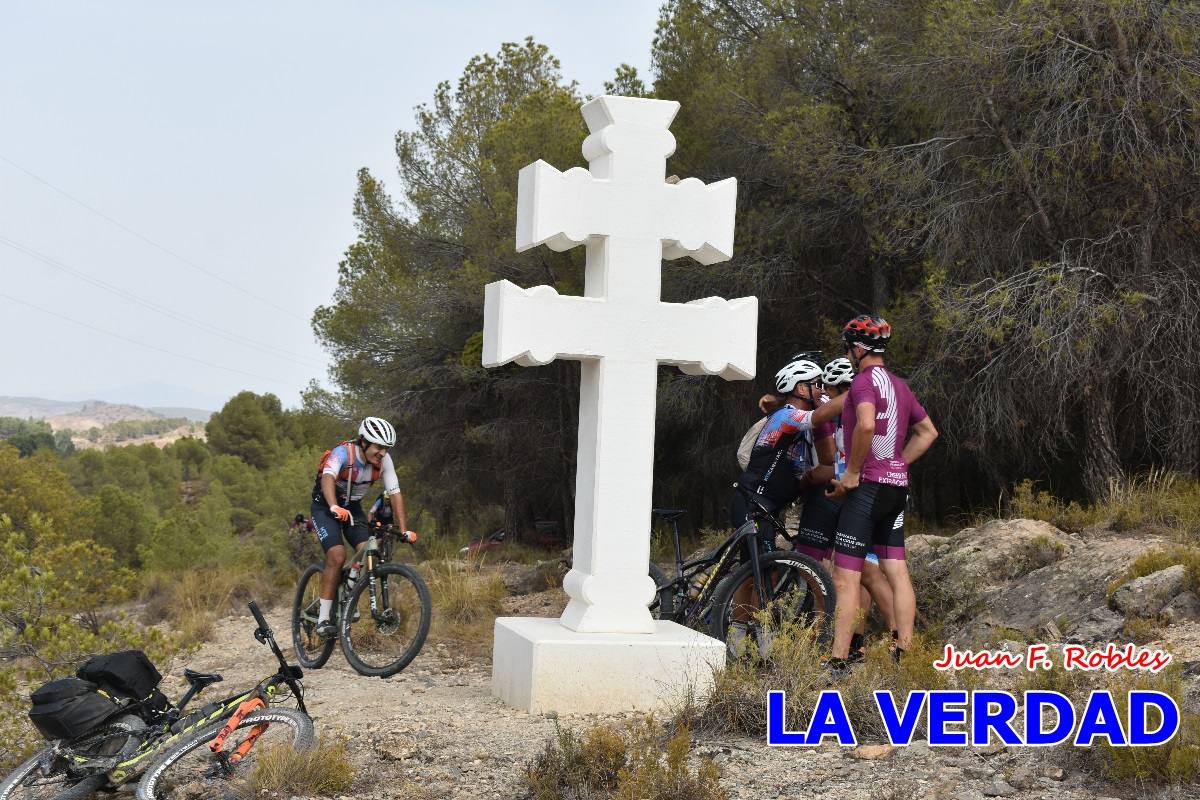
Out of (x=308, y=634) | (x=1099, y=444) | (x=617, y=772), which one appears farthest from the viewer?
(x=1099, y=444)

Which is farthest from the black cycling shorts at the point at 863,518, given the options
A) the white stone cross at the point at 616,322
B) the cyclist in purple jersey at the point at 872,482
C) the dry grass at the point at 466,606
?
the dry grass at the point at 466,606

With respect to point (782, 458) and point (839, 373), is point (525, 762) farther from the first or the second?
point (839, 373)

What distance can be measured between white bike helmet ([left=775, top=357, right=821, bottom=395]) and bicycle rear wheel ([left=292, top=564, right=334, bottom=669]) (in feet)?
11.4

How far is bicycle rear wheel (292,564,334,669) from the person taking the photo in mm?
8625

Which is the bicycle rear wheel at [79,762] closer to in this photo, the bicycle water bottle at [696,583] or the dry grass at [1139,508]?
the bicycle water bottle at [696,583]

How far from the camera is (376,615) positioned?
8.16 m

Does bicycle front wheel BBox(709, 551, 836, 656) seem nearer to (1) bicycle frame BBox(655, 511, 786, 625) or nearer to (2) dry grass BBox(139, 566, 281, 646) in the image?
(1) bicycle frame BBox(655, 511, 786, 625)

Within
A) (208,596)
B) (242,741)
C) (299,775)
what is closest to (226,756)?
(242,741)

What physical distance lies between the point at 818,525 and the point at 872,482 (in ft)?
2.35

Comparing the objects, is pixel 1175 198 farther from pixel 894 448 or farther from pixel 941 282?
pixel 894 448

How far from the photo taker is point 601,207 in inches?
257

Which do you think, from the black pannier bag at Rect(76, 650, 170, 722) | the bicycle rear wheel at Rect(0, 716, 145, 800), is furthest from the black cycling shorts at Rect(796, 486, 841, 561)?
the bicycle rear wheel at Rect(0, 716, 145, 800)

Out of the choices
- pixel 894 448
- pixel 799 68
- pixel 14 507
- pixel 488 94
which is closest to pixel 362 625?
pixel 894 448

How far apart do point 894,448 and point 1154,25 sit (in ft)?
24.3
